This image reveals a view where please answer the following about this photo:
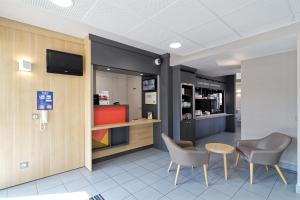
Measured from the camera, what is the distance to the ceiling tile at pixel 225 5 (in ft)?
6.17

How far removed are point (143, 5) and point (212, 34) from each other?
→ 1472 millimetres

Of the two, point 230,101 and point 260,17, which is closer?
point 260,17

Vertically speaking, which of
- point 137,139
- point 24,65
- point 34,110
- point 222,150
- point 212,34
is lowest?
point 137,139

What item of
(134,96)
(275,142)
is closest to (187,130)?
(275,142)

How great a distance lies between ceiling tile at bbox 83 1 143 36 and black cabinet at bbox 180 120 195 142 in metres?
2.90

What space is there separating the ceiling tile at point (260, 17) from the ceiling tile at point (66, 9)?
1.97m

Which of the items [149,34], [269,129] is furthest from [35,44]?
[269,129]

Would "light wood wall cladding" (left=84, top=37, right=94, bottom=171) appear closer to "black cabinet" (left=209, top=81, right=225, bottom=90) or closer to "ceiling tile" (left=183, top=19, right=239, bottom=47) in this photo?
"ceiling tile" (left=183, top=19, right=239, bottom=47)

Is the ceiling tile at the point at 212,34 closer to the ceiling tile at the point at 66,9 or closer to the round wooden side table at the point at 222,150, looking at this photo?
the ceiling tile at the point at 66,9

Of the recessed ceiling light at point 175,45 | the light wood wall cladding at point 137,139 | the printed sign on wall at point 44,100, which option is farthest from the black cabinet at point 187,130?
the printed sign on wall at point 44,100

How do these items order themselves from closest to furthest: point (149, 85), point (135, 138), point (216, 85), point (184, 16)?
point (184, 16)
point (135, 138)
point (149, 85)
point (216, 85)

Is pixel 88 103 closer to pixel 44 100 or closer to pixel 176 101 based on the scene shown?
pixel 44 100

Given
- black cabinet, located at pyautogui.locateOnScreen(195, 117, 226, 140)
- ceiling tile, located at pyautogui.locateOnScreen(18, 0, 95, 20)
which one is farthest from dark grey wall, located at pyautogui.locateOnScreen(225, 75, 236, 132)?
ceiling tile, located at pyautogui.locateOnScreen(18, 0, 95, 20)

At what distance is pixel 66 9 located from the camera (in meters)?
2.06
